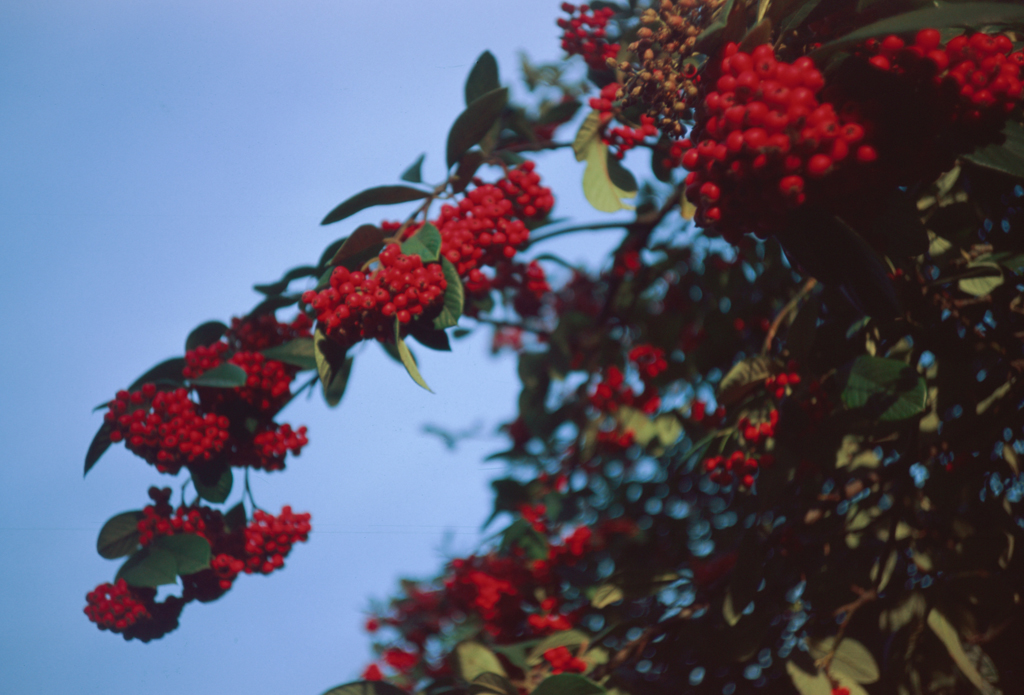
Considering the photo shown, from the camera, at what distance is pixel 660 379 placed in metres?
3.23

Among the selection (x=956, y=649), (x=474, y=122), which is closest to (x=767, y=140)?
(x=474, y=122)

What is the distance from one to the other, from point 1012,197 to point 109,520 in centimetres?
311

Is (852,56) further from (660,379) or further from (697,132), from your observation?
(660,379)

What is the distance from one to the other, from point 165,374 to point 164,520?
49 centimetres

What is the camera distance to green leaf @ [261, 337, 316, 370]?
1.89 meters

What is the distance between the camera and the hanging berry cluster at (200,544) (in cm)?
184

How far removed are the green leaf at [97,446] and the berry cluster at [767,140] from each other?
1918mm

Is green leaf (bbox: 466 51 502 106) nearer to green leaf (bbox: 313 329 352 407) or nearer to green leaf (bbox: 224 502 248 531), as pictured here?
green leaf (bbox: 313 329 352 407)

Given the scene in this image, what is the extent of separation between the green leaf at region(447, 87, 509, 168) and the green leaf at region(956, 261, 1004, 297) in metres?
1.34

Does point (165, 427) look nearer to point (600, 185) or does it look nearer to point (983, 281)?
point (600, 185)

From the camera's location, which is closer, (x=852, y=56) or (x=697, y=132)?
(x=852, y=56)

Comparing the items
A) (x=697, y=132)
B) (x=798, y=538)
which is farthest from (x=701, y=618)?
(x=697, y=132)

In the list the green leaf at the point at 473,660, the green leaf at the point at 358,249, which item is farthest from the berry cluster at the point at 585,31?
the green leaf at the point at 473,660

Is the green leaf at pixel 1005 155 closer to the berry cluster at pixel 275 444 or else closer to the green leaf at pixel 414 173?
the green leaf at pixel 414 173
